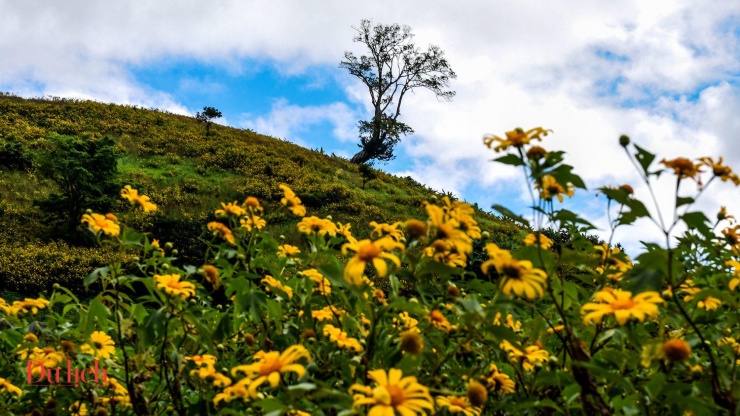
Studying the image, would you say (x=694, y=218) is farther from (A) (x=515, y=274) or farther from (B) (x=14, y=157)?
(B) (x=14, y=157)

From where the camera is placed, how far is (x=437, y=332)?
1.30 meters

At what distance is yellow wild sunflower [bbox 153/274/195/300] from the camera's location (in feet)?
4.29

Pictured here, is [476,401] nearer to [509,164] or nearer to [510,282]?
[510,282]

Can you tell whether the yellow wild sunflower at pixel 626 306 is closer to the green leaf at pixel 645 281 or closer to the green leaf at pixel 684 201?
the green leaf at pixel 645 281

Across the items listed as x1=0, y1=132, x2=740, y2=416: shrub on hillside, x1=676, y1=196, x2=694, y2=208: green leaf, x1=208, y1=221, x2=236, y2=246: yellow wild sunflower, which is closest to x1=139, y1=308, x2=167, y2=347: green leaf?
x1=0, y1=132, x2=740, y2=416: shrub on hillside

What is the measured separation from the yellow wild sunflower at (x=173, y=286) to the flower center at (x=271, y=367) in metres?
0.46

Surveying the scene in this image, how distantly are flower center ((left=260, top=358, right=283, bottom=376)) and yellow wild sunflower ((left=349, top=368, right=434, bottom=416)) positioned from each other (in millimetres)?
178

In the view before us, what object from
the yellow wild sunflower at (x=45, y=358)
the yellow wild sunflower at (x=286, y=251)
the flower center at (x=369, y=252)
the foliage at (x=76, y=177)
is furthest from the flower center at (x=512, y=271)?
the foliage at (x=76, y=177)

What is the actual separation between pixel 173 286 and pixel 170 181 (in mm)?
10688

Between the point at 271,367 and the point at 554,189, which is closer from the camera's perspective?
the point at 271,367

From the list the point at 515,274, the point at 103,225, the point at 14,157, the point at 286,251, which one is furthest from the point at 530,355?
the point at 14,157

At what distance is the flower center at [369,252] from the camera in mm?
1009

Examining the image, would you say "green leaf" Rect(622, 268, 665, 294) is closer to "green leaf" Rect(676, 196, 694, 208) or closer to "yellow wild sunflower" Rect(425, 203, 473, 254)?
"green leaf" Rect(676, 196, 694, 208)

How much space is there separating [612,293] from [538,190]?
10.5 inches
